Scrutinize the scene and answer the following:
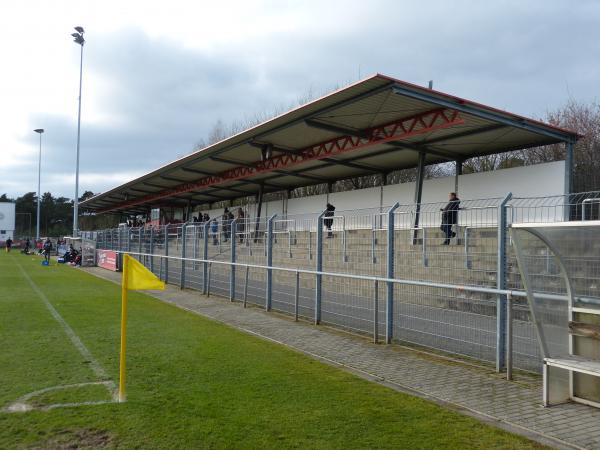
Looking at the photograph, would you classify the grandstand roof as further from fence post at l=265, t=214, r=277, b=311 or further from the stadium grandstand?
fence post at l=265, t=214, r=277, b=311

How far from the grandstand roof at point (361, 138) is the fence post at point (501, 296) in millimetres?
5670

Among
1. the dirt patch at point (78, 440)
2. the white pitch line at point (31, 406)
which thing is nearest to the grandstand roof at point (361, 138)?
the white pitch line at point (31, 406)

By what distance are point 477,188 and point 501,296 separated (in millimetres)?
12292

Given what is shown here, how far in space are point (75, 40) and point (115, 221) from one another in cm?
3716

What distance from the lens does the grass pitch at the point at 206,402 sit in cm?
441

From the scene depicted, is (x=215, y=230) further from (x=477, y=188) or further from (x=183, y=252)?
(x=477, y=188)

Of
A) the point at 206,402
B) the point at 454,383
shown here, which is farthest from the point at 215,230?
the point at 206,402

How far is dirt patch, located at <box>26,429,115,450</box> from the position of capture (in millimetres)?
4176

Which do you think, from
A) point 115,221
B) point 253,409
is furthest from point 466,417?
point 115,221

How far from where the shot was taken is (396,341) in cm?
870

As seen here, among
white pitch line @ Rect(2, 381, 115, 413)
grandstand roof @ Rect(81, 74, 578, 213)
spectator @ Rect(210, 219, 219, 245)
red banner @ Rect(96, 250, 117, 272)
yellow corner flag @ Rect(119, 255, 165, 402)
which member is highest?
grandstand roof @ Rect(81, 74, 578, 213)

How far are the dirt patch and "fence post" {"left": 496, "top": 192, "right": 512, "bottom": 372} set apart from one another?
4788 mm

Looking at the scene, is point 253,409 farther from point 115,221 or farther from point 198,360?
point 115,221

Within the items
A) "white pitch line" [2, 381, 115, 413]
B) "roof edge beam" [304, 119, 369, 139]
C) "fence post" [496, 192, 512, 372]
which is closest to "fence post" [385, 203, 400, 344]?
"fence post" [496, 192, 512, 372]
